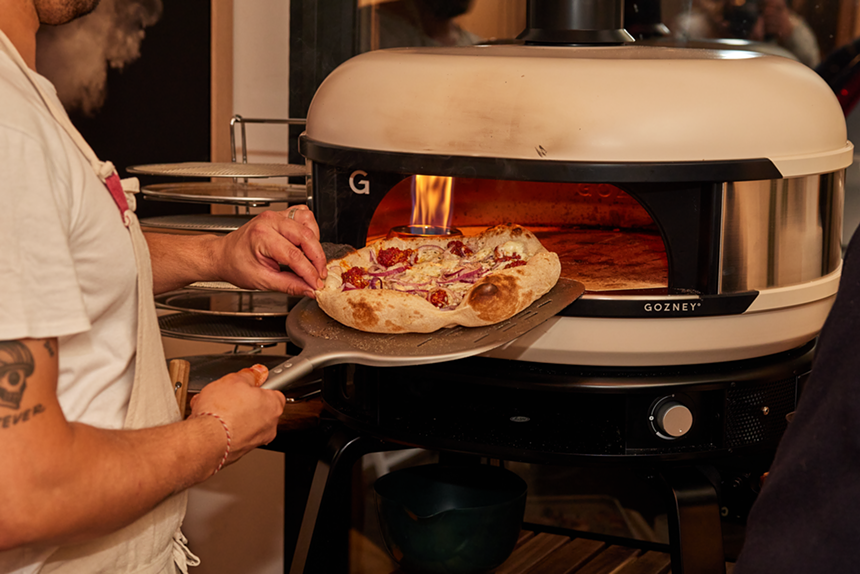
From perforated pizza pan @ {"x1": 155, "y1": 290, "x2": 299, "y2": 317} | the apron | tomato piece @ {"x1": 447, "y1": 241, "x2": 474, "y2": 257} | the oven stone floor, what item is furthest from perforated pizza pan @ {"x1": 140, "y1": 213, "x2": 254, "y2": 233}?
the oven stone floor

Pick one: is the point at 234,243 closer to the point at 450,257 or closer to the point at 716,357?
the point at 450,257

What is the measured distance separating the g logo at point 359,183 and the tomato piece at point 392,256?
105mm

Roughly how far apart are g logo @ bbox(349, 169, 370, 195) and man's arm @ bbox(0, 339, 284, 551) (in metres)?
0.54

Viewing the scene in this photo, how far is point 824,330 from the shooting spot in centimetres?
49

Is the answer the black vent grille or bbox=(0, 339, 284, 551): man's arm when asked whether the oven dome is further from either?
bbox=(0, 339, 284, 551): man's arm

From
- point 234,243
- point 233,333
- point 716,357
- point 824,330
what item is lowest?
point 233,333

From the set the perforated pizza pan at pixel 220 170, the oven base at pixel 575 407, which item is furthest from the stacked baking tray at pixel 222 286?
the oven base at pixel 575 407

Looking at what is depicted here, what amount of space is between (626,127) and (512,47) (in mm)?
379

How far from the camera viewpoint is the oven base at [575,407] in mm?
1232

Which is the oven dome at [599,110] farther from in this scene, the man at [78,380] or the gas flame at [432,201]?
the man at [78,380]

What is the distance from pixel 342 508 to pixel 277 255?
0.50 meters

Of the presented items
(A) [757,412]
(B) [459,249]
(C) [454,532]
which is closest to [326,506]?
(C) [454,532]

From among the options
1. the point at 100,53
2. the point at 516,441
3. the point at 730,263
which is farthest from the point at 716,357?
the point at 100,53

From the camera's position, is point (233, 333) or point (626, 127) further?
point (233, 333)
